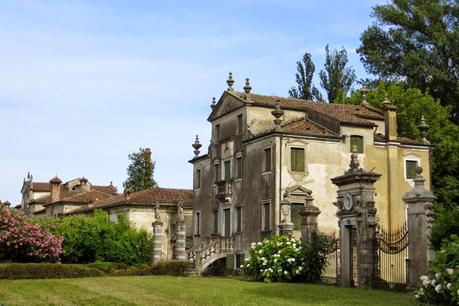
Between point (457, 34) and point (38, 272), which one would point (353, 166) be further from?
point (457, 34)

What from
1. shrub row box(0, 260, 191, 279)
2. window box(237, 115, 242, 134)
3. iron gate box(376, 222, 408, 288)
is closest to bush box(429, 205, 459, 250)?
iron gate box(376, 222, 408, 288)

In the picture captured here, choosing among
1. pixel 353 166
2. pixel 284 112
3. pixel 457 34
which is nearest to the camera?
pixel 353 166

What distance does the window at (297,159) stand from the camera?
39.5 metres

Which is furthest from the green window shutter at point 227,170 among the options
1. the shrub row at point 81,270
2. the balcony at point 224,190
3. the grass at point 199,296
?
the grass at point 199,296

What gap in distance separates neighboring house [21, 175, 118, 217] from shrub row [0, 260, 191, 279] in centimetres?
3006

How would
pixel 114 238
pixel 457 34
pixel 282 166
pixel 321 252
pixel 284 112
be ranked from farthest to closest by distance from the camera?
1. pixel 457 34
2. pixel 114 238
3. pixel 284 112
4. pixel 282 166
5. pixel 321 252

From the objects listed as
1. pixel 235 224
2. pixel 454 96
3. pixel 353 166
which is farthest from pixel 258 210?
pixel 454 96

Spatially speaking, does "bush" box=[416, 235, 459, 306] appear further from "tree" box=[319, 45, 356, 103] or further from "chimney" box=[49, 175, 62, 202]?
"chimney" box=[49, 175, 62, 202]

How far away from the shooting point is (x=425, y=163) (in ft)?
141

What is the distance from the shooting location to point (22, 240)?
124 ft

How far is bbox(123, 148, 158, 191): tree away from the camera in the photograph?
74.2 m

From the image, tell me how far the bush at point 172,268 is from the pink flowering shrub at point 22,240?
20.2 feet

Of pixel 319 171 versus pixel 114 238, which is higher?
pixel 319 171

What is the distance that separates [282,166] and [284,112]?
4.62 metres
